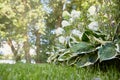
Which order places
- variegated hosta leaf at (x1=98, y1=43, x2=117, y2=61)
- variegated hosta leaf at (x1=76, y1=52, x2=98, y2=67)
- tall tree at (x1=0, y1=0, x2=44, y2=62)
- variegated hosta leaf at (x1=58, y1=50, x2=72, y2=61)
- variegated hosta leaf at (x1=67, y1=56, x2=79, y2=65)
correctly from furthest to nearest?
tall tree at (x1=0, y1=0, x2=44, y2=62) → variegated hosta leaf at (x1=58, y1=50, x2=72, y2=61) → variegated hosta leaf at (x1=67, y1=56, x2=79, y2=65) → variegated hosta leaf at (x1=76, y1=52, x2=98, y2=67) → variegated hosta leaf at (x1=98, y1=43, x2=117, y2=61)

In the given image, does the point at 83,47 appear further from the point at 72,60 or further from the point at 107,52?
the point at 72,60

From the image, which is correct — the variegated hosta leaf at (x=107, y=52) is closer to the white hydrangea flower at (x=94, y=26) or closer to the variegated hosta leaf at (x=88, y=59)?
the variegated hosta leaf at (x=88, y=59)

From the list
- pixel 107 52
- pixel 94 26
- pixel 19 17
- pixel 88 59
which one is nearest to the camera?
pixel 107 52

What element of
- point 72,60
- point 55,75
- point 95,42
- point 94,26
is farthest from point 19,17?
point 55,75

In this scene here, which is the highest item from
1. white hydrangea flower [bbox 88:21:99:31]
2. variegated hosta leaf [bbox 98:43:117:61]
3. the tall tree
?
the tall tree

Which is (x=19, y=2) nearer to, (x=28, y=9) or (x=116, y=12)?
(x=28, y=9)

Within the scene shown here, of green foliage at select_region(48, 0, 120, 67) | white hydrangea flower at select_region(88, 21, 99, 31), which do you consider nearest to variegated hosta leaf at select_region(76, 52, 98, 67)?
green foliage at select_region(48, 0, 120, 67)

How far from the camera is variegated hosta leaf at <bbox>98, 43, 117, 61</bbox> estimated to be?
114 inches

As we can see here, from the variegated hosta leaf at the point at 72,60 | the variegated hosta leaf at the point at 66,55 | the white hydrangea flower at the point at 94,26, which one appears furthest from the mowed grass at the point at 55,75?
the variegated hosta leaf at the point at 66,55

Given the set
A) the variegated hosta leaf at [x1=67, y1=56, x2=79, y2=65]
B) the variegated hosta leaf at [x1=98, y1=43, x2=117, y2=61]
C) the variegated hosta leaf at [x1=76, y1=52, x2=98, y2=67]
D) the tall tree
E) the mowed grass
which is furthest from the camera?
the tall tree

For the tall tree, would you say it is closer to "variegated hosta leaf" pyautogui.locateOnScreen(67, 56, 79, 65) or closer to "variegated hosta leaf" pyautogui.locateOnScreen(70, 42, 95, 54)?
"variegated hosta leaf" pyautogui.locateOnScreen(67, 56, 79, 65)

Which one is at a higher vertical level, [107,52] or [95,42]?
[95,42]

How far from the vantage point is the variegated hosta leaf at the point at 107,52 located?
290 centimetres

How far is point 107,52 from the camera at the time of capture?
297cm
